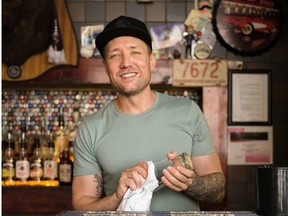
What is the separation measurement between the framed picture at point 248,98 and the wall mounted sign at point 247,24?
15 cm

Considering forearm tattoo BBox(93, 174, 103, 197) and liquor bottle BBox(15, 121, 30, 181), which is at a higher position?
forearm tattoo BBox(93, 174, 103, 197)

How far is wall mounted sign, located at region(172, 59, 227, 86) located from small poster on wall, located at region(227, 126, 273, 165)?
0.35 m

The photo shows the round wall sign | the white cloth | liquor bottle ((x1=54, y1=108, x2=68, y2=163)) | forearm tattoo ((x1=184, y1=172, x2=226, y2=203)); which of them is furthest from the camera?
liquor bottle ((x1=54, y1=108, x2=68, y2=163))

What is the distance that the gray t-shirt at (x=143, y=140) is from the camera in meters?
1.62

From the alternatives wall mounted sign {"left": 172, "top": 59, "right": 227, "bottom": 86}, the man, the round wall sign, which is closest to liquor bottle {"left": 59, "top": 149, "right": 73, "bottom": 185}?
the round wall sign

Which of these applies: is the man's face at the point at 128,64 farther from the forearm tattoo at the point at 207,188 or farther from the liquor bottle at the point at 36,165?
the liquor bottle at the point at 36,165

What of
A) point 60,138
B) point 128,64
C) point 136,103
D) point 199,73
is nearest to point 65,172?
point 60,138

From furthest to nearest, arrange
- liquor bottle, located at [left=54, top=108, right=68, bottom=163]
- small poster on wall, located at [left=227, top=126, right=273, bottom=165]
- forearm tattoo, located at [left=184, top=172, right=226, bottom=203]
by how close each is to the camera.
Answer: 1. liquor bottle, located at [left=54, top=108, right=68, bottom=163]
2. small poster on wall, located at [left=227, top=126, right=273, bottom=165]
3. forearm tattoo, located at [left=184, top=172, right=226, bottom=203]

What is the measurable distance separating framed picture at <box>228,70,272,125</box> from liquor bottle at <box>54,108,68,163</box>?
3.45 feet

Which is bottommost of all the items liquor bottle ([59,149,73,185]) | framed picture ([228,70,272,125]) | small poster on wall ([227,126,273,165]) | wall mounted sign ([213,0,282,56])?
liquor bottle ([59,149,73,185])

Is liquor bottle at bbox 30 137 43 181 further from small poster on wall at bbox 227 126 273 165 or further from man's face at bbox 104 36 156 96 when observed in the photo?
man's face at bbox 104 36 156 96

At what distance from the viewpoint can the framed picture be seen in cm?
310

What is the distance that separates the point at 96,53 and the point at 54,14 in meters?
0.34

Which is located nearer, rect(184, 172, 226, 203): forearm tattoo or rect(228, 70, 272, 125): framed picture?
rect(184, 172, 226, 203): forearm tattoo
